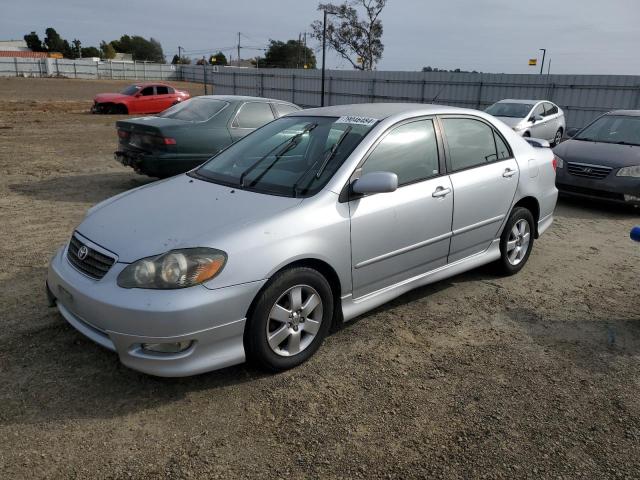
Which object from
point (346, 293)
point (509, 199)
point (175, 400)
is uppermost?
point (509, 199)

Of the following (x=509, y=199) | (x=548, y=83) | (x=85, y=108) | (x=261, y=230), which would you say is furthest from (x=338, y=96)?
(x=261, y=230)

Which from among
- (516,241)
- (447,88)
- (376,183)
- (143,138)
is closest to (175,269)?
(376,183)

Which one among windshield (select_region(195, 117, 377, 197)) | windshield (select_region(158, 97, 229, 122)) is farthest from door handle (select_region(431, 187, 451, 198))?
windshield (select_region(158, 97, 229, 122))

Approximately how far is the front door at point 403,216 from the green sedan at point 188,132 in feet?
13.8

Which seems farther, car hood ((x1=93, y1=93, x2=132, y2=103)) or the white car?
car hood ((x1=93, y1=93, x2=132, y2=103))

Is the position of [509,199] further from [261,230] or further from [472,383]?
[261,230]

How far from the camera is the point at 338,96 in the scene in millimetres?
25344

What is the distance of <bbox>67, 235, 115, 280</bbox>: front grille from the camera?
3.00 m

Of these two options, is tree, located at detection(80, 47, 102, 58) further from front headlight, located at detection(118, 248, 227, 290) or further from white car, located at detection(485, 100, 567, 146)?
front headlight, located at detection(118, 248, 227, 290)

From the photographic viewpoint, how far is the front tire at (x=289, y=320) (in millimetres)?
3008

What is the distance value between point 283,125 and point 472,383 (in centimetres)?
257

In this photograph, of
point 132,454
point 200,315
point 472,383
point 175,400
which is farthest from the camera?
point 472,383

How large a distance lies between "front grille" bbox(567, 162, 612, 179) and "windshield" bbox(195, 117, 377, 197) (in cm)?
559

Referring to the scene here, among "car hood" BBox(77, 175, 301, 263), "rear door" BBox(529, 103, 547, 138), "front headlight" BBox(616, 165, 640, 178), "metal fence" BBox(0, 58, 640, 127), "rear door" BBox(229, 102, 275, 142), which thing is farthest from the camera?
"metal fence" BBox(0, 58, 640, 127)
